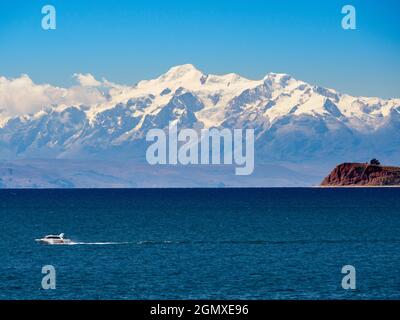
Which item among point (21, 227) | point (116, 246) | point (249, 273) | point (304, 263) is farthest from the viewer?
point (21, 227)

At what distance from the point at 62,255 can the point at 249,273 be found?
2870 cm

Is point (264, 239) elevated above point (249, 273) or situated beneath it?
elevated above

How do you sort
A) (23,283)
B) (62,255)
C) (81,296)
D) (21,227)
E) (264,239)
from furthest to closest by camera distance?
(21,227) < (264,239) < (62,255) < (23,283) < (81,296)

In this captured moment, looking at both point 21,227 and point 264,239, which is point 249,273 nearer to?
point 264,239

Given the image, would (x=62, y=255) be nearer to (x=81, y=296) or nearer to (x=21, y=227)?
(x=81, y=296)

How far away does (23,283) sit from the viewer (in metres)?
83.1

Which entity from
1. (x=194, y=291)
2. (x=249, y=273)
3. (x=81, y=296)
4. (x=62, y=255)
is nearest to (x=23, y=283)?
(x=81, y=296)

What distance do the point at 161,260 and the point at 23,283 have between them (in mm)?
24936
